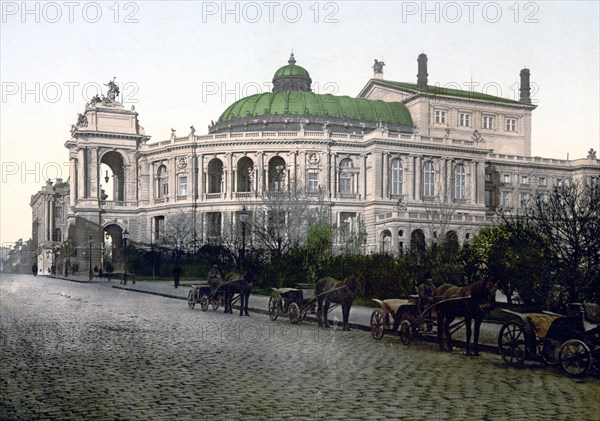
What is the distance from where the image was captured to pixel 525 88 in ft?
365

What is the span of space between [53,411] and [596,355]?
857 centimetres

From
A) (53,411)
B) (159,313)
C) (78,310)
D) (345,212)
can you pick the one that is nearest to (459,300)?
(53,411)

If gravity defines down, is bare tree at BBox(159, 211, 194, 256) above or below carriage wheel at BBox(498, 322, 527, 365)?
above

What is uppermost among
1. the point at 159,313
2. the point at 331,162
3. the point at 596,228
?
the point at 331,162

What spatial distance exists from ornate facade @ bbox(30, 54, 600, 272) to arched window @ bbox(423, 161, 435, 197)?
0.43ft

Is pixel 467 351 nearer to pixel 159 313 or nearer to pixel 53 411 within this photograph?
pixel 53 411

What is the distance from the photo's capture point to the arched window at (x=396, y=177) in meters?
90.2

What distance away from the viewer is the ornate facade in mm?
88250

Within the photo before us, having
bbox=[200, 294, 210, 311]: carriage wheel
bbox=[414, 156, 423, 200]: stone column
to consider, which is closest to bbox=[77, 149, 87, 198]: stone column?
bbox=[414, 156, 423, 200]: stone column

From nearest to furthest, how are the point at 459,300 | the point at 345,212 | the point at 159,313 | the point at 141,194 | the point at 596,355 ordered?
the point at 596,355 → the point at 459,300 → the point at 159,313 → the point at 345,212 → the point at 141,194

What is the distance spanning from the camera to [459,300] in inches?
607

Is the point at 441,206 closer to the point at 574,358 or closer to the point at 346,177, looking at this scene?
the point at 346,177

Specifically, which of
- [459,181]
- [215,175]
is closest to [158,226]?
[215,175]

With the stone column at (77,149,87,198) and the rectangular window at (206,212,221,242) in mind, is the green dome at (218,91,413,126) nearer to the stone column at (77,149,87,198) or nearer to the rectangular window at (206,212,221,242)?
the rectangular window at (206,212,221,242)
